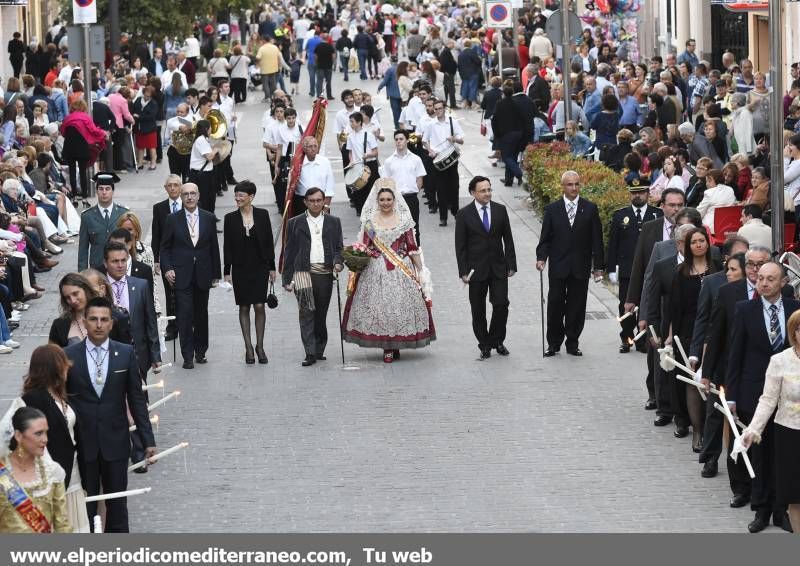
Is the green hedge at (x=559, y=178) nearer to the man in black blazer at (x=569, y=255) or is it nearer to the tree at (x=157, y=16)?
the man in black blazer at (x=569, y=255)

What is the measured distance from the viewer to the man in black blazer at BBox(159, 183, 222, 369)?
16938 mm

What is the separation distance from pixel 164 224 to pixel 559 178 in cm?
814

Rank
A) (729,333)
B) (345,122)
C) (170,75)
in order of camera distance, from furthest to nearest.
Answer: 1. (170,75)
2. (345,122)
3. (729,333)

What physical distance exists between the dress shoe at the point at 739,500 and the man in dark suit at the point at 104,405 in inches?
151

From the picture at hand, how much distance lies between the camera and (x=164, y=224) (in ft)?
56.1

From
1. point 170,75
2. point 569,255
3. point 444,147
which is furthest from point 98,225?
point 170,75

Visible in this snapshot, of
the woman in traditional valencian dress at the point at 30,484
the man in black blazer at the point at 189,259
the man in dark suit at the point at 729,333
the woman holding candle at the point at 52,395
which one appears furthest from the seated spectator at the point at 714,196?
the woman in traditional valencian dress at the point at 30,484

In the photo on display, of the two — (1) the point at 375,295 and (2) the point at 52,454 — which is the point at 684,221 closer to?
(1) the point at 375,295

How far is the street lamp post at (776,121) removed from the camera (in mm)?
15883

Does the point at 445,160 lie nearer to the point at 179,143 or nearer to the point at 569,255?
the point at 179,143

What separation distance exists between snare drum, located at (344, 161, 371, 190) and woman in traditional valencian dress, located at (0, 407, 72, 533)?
15931mm

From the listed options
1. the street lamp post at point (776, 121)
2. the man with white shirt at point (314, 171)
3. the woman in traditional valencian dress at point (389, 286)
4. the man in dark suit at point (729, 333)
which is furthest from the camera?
the man with white shirt at point (314, 171)

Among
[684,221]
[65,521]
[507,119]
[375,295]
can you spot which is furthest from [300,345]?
[507,119]

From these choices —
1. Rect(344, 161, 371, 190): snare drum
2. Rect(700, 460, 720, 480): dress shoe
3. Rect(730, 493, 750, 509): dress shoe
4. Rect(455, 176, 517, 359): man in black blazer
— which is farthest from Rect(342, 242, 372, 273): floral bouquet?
Rect(344, 161, 371, 190): snare drum
